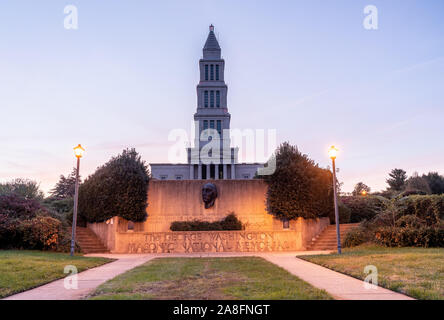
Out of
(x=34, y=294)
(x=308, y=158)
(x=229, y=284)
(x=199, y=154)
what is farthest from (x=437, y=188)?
(x=34, y=294)

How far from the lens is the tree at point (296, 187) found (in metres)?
21.5

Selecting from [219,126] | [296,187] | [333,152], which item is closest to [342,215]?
[296,187]

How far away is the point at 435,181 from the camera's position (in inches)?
1700

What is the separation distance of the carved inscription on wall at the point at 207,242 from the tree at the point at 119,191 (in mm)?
2735

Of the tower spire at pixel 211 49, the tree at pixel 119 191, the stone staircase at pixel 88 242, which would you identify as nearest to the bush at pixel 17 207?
the stone staircase at pixel 88 242

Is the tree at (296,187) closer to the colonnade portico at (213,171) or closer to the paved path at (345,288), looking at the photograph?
the paved path at (345,288)

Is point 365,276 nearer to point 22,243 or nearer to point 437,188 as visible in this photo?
point 22,243

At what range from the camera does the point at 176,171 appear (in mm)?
66875

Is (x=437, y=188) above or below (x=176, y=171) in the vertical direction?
below

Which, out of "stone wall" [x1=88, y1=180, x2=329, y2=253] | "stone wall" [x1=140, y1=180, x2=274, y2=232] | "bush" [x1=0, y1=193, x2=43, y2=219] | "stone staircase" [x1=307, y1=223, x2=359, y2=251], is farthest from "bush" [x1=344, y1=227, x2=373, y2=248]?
"bush" [x1=0, y1=193, x2=43, y2=219]

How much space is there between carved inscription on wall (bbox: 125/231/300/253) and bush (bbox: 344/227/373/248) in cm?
358

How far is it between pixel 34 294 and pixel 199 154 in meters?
59.1
